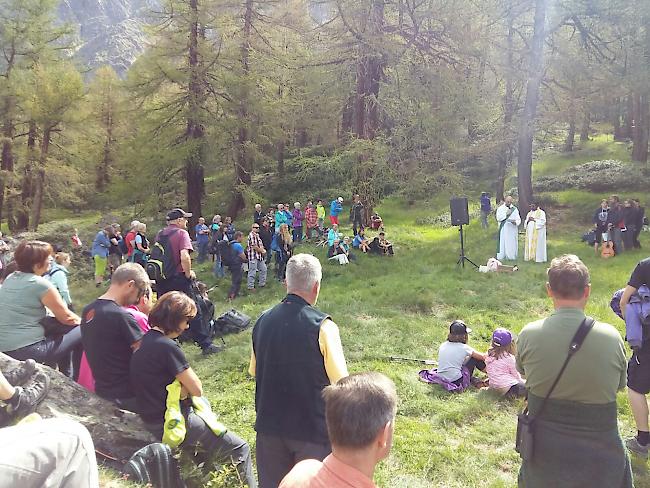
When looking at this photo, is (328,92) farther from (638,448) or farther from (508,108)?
(638,448)

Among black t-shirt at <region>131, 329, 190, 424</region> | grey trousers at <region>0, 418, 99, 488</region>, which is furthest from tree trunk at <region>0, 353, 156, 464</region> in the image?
grey trousers at <region>0, 418, 99, 488</region>

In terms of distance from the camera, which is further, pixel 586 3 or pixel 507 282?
pixel 586 3

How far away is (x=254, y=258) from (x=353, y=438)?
36.5 ft

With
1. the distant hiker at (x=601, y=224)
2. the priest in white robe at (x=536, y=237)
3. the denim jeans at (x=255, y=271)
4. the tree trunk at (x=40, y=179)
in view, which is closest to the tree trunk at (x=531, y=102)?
the distant hiker at (x=601, y=224)

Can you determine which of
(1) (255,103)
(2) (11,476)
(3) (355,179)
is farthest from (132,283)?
(1) (255,103)

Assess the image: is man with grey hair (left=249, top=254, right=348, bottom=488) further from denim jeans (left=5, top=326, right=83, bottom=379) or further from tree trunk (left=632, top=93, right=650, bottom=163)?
tree trunk (left=632, top=93, right=650, bottom=163)

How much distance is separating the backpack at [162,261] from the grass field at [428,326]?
1.43m

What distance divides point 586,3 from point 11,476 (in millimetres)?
19003

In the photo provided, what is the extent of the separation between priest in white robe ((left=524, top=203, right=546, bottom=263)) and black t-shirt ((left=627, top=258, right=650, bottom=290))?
10.2 meters

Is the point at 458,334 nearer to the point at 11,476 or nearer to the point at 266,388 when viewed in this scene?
the point at 266,388

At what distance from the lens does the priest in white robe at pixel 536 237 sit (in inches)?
531

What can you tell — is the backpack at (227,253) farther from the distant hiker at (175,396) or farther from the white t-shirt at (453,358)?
the distant hiker at (175,396)

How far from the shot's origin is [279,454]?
284cm

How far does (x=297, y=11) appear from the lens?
2627cm
